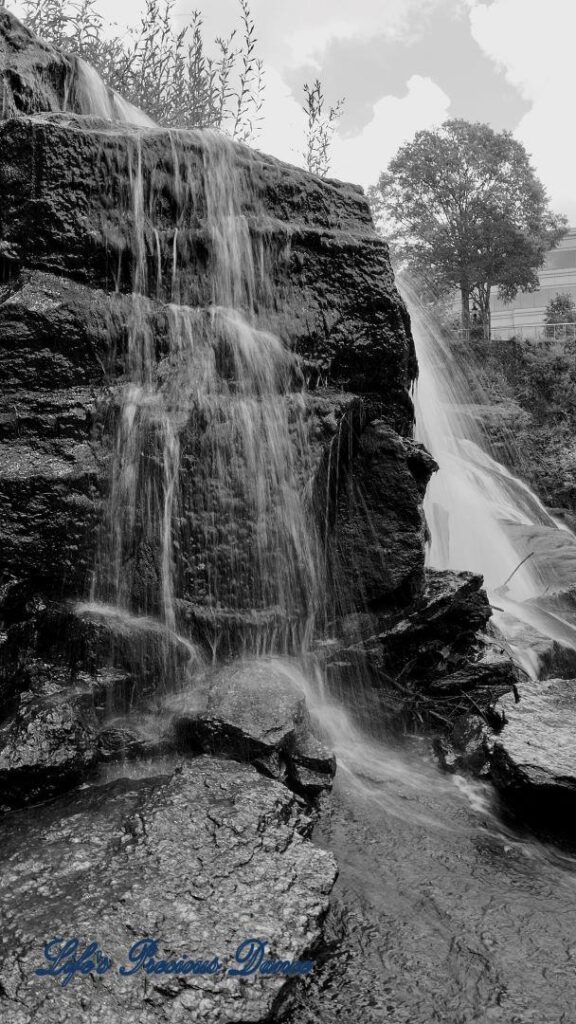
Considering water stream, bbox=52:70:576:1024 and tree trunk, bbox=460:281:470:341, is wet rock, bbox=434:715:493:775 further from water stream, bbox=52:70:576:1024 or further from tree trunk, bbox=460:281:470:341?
tree trunk, bbox=460:281:470:341

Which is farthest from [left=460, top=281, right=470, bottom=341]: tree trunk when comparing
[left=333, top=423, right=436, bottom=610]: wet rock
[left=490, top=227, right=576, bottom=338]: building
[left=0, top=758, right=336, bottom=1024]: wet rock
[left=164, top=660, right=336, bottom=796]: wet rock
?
[left=490, top=227, right=576, bottom=338]: building

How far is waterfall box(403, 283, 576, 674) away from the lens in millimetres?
8758

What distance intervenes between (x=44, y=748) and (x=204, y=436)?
8.60 feet

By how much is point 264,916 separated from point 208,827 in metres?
0.62

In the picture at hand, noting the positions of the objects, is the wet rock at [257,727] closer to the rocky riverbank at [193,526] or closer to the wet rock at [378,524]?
the rocky riverbank at [193,526]

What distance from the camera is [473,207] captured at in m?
21.9

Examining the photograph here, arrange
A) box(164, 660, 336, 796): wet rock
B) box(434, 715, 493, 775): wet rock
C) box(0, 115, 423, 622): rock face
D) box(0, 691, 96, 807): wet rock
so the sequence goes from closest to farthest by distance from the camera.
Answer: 1. box(0, 691, 96, 807): wet rock
2. box(164, 660, 336, 796): wet rock
3. box(434, 715, 493, 775): wet rock
4. box(0, 115, 423, 622): rock face

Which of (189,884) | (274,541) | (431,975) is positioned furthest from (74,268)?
(431,975)

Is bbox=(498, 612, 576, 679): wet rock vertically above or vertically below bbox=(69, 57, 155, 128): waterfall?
below

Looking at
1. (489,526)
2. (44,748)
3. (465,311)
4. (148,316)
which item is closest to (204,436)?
(148,316)

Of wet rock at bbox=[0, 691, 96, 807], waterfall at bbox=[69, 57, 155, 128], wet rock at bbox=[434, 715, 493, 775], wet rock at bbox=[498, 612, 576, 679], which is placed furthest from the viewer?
waterfall at bbox=[69, 57, 155, 128]

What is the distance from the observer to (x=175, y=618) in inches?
213

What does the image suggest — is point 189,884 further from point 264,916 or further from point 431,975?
point 431,975

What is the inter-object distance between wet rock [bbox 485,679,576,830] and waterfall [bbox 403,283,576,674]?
1865mm
